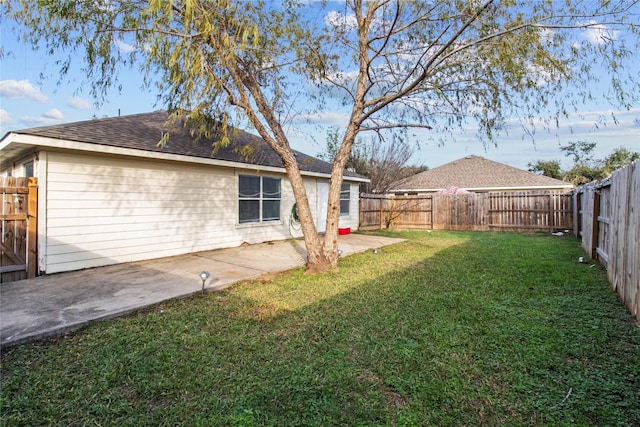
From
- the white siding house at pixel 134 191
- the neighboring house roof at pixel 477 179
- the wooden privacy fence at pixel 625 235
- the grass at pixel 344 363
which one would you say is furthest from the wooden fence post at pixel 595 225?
the neighboring house roof at pixel 477 179

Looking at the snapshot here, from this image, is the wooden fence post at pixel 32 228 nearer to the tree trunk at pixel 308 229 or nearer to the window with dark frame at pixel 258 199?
the tree trunk at pixel 308 229

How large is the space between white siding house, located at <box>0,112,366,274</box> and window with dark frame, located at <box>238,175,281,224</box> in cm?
3

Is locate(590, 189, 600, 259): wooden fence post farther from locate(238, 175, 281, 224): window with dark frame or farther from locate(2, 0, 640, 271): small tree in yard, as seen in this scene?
locate(238, 175, 281, 224): window with dark frame

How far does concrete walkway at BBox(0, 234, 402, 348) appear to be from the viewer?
11.1 ft

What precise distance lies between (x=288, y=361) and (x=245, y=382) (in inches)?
16.5

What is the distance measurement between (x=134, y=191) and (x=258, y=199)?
10.9ft

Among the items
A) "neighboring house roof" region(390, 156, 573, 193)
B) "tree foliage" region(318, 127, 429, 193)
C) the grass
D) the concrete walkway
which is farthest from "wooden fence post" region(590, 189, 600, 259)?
"neighboring house roof" region(390, 156, 573, 193)

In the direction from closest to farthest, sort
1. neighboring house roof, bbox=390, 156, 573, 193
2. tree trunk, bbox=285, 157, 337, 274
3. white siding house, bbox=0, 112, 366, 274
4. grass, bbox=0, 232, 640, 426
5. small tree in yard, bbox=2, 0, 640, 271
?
grass, bbox=0, 232, 640, 426
small tree in yard, bbox=2, 0, 640, 271
white siding house, bbox=0, 112, 366, 274
tree trunk, bbox=285, 157, 337, 274
neighboring house roof, bbox=390, 156, 573, 193

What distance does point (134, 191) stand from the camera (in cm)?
653

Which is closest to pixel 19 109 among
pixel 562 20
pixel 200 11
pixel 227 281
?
pixel 200 11

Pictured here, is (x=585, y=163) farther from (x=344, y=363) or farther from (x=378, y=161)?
(x=344, y=363)

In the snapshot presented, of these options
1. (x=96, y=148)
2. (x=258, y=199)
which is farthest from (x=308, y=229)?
(x=96, y=148)

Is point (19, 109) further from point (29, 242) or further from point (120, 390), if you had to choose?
point (120, 390)

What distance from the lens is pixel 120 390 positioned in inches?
90.5
